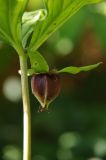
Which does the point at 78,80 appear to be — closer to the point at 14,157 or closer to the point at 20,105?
the point at 20,105

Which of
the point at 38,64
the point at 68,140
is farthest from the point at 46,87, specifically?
the point at 68,140

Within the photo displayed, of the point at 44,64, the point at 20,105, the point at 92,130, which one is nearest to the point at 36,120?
the point at 20,105

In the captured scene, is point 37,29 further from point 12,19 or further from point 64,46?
point 64,46

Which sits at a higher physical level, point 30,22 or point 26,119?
point 30,22

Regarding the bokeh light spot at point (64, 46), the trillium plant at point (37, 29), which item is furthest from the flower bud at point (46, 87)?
the bokeh light spot at point (64, 46)

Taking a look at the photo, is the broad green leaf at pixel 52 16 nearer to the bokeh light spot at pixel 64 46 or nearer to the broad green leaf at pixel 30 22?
the broad green leaf at pixel 30 22

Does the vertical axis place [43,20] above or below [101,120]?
above

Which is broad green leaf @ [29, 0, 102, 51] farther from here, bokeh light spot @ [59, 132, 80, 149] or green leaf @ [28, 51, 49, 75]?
bokeh light spot @ [59, 132, 80, 149]
